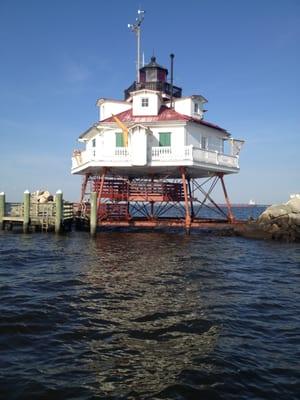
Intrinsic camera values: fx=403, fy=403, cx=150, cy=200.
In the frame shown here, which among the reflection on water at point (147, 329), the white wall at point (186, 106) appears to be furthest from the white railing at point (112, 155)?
the reflection on water at point (147, 329)

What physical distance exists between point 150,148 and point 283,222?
1099cm

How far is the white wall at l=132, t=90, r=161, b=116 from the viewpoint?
31477 millimetres

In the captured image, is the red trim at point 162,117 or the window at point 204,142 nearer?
the red trim at point 162,117

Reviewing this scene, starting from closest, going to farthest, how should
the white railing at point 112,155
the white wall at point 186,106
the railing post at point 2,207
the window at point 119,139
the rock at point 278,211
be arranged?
1. the white railing at point 112,155
2. the rock at point 278,211
3. the window at point 119,139
4. the railing post at point 2,207
5. the white wall at point 186,106

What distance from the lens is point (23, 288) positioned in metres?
13.3

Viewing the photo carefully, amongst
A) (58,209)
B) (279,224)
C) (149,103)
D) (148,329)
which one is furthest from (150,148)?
(148,329)

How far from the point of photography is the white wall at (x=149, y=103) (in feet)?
103

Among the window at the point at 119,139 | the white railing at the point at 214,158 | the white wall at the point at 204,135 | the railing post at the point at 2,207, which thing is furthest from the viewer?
the railing post at the point at 2,207

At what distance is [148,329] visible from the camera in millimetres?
9531

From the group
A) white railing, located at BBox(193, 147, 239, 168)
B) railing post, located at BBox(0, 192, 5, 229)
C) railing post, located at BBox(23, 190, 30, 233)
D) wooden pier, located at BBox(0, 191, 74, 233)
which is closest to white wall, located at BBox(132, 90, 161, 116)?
white railing, located at BBox(193, 147, 239, 168)

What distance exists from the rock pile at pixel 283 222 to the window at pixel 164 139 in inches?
358

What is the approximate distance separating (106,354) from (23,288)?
622 cm

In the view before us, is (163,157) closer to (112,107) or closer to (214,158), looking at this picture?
(214,158)

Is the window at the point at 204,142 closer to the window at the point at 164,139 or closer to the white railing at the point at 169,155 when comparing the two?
the white railing at the point at 169,155
